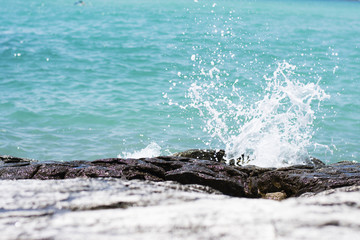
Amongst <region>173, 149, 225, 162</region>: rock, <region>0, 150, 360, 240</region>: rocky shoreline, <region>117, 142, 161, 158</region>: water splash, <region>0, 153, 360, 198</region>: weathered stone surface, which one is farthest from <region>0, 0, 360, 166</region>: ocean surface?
<region>0, 150, 360, 240</region>: rocky shoreline

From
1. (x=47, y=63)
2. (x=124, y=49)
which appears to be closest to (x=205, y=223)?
(x=47, y=63)

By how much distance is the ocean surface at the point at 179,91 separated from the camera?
753cm

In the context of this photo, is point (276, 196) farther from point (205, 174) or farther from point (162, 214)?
point (162, 214)

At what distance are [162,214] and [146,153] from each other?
4.90 metres

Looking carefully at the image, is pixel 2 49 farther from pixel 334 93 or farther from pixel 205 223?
pixel 205 223

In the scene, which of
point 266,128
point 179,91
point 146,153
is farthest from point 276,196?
point 179,91

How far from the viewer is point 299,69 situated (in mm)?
13422

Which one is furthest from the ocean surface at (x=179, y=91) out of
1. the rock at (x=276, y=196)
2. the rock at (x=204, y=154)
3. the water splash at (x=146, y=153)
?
the rock at (x=276, y=196)

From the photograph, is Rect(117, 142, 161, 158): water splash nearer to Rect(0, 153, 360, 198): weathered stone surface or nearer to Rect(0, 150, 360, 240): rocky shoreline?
Rect(0, 153, 360, 198): weathered stone surface

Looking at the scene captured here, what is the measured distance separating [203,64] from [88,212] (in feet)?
37.1

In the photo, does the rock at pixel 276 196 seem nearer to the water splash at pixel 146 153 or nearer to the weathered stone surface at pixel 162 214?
the weathered stone surface at pixel 162 214

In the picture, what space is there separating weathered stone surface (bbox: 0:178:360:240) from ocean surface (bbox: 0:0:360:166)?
3083 mm

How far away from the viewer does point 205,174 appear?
4.09 meters

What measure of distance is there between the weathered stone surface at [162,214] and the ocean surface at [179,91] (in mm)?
3083
